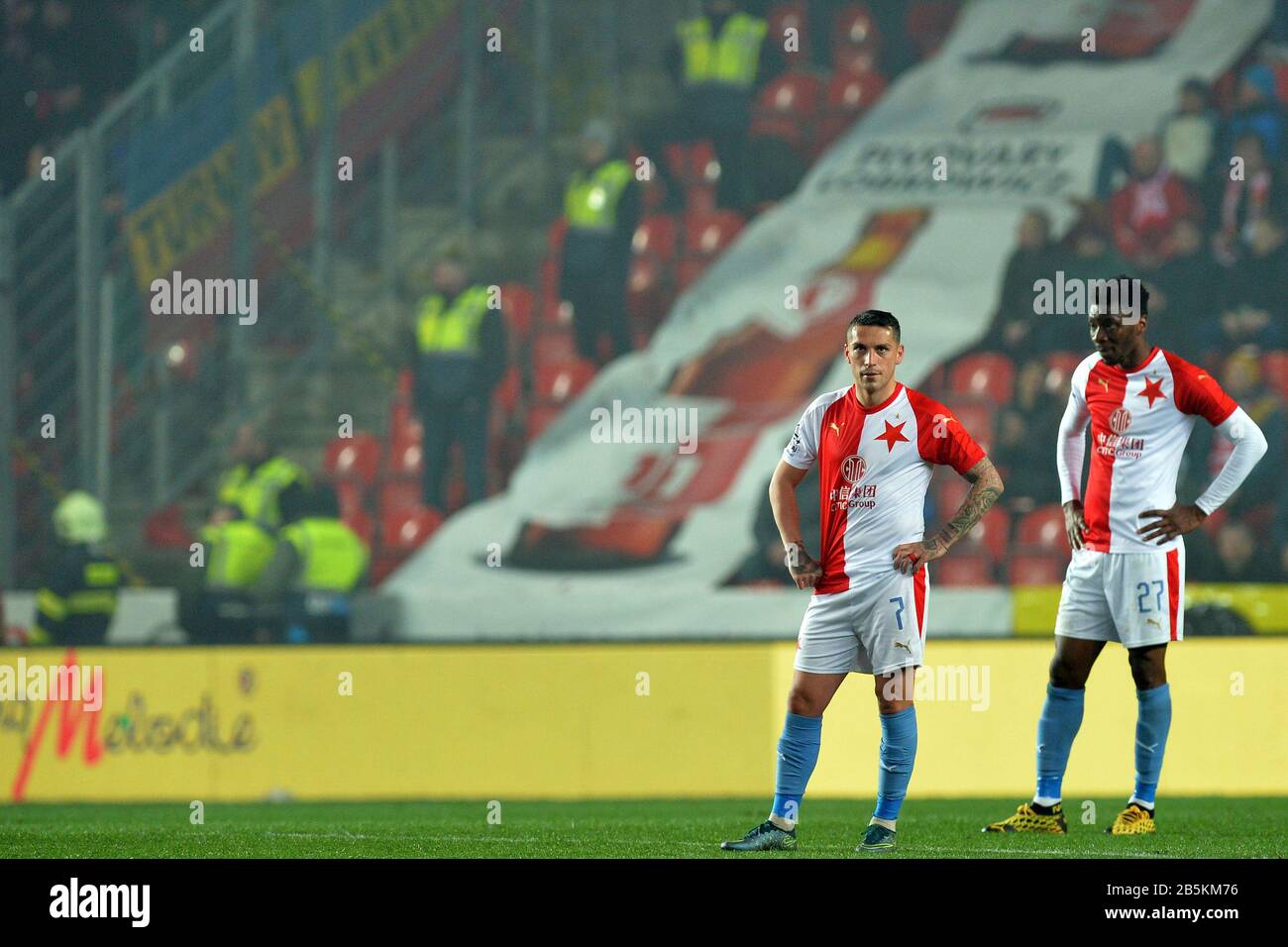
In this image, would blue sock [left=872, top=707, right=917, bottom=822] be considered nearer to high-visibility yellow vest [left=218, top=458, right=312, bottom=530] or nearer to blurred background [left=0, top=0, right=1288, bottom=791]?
blurred background [left=0, top=0, right=1288, bottom=791]

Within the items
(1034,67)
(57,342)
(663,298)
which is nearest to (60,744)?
(57,342)

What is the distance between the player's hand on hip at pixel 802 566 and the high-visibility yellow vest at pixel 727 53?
9.49 meters

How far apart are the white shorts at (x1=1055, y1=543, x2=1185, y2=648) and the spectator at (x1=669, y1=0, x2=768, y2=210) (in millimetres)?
8307

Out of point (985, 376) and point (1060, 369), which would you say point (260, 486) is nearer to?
point (985, 376)

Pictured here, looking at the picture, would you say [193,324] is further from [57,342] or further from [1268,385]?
A: [1268,385]

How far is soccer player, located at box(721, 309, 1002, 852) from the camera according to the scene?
6027mm

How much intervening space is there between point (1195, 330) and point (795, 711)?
8.46 m

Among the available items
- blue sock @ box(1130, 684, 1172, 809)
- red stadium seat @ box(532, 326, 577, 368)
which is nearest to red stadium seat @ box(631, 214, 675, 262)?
red stadium seat @ box(532, 326, 577, 368)

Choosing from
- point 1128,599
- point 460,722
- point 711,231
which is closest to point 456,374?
point 711,231

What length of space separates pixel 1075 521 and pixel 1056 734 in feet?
2.59

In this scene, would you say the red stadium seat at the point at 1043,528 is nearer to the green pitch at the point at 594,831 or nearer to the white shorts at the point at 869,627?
the green pitch at the point at 594,831

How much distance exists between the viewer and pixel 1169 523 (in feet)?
22.4

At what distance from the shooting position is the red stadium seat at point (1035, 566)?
12.8 metres

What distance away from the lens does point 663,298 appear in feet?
48.0
